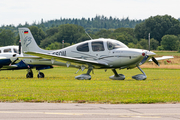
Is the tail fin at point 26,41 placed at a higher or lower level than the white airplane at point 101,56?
higher

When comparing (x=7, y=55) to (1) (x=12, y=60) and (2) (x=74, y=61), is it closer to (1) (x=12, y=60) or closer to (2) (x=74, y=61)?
(1) (x=12, y=60)

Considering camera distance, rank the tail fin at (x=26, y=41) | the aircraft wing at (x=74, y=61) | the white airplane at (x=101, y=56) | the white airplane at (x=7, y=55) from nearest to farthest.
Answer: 1. the white airplane at (x=101, y=56)
2. the aircraft wing at (x=74, y=61)
3. the tail fin at (x=26, y=41)
4. the white airplane at (x=7, y=55)

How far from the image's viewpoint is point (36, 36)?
173750 millimetres

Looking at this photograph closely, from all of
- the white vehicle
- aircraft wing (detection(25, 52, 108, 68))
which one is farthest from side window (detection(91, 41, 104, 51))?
the white vehicle

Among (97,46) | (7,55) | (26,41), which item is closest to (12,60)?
(7,55)

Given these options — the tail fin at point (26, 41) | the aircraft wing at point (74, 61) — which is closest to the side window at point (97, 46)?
the aircraft wing at point (74, 61)
